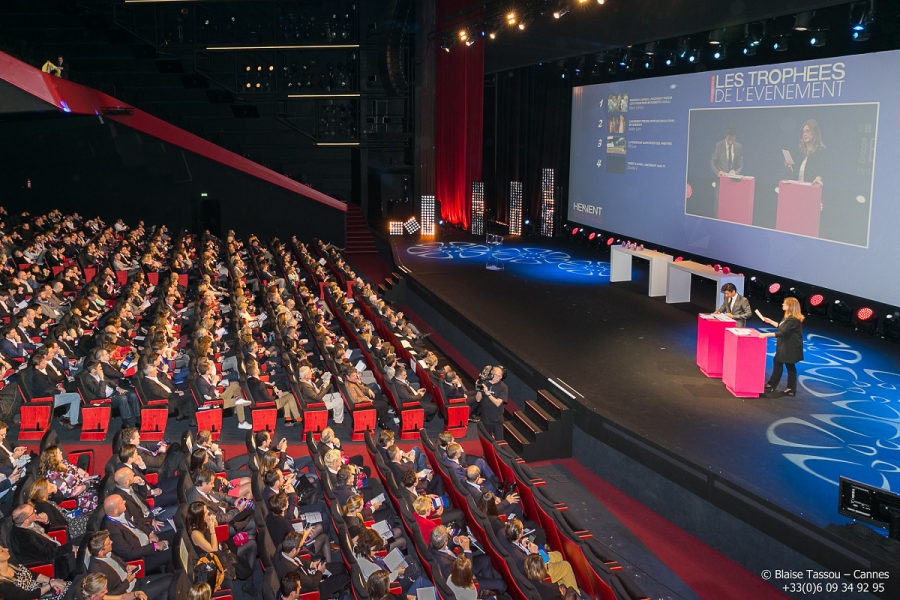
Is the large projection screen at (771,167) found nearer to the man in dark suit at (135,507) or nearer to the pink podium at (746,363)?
the pink podium at (746,363)

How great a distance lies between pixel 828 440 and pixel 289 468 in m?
4.79

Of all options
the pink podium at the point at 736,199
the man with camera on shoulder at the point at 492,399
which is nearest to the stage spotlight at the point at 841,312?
the pink podium at the point at 736,199

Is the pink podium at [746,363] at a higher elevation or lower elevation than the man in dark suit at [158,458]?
higher

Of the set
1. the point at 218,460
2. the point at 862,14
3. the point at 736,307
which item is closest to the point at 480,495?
the point at 218,460

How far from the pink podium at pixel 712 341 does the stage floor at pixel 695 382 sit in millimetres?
150

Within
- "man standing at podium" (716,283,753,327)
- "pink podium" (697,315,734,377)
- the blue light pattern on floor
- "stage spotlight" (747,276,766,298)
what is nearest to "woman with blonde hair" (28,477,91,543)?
"pink podium" (697,315,734,377)

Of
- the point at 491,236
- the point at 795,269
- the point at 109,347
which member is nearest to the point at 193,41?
the point at 491,236

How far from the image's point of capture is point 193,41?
880 inches

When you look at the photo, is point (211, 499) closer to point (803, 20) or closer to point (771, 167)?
point (803, 20)

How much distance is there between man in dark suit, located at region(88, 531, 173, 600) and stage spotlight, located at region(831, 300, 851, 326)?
910 centimetres

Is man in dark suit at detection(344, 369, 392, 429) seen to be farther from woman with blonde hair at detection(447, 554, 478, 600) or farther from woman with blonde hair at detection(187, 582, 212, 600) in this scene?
woman with blonde hair at detection(187, 582, 212, 600)

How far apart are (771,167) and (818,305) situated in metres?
2.06

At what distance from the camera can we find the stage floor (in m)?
7.00

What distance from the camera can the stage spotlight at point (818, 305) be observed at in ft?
38.1
